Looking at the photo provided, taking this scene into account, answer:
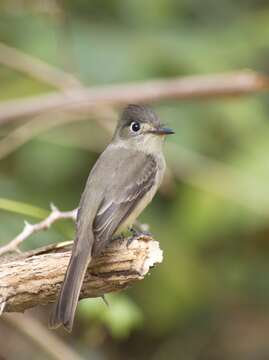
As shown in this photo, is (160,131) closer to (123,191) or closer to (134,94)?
(123,191)

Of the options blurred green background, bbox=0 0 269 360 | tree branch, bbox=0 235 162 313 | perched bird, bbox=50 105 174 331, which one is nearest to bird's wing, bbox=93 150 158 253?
perched bird, bbox=50 105 174 331

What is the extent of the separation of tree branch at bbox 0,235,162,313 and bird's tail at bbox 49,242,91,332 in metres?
0.06

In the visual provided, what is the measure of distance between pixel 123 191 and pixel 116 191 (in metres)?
0.03

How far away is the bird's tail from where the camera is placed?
349 cm

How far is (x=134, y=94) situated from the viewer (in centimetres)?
586

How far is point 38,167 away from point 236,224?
1.46 m

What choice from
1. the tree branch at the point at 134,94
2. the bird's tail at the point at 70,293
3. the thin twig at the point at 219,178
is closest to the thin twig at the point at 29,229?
the bird's tail at the point at 70,293

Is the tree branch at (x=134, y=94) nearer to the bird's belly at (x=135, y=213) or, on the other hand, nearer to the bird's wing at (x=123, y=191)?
the bird's wing at (x=123, y=191)

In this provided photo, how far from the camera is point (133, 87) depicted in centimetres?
589

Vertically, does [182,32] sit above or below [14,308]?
above

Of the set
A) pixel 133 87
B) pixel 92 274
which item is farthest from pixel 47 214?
pixel 133 87

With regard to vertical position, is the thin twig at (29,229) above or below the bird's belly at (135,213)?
below

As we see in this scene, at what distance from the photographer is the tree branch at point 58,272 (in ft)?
11.3

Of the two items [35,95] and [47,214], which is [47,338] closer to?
[47,214]
